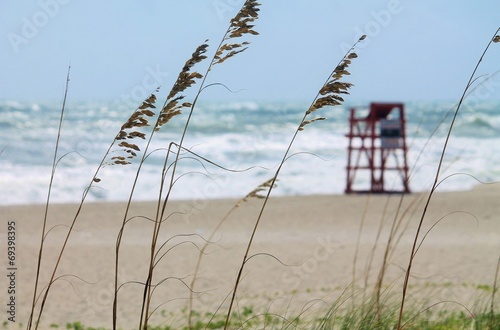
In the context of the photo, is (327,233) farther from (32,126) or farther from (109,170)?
(32,126)

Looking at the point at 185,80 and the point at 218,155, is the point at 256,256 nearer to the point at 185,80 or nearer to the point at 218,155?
the point at 185,80

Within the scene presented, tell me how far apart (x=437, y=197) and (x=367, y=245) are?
240 inches

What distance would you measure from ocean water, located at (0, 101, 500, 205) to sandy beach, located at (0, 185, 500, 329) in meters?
1.10

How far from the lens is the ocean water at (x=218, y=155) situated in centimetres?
1817

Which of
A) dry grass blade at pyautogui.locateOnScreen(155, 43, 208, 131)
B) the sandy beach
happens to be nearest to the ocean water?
the sandy beach

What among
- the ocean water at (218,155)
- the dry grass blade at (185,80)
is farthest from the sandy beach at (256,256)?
the dry grass blade at (185,80)

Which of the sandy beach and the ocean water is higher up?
the ocean water

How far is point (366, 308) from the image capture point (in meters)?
3.50

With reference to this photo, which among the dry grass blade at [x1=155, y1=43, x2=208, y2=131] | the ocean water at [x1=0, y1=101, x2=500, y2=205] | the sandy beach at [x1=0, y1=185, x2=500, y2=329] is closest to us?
the dry grass blade at [x1=155, y1=43, x2=208, y2=131]

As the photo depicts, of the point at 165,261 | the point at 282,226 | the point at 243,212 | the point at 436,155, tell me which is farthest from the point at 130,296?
the point at 436,155

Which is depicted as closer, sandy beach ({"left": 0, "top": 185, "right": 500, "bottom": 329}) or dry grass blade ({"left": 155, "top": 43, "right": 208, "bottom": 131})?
dry grass blade ({"left": 155, "top": 43, "right": 208, "bottom": 131})

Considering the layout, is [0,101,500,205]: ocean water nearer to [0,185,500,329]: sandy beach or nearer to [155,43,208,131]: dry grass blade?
[0,185,500,329]: sandy beach

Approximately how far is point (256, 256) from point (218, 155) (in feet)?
55.4

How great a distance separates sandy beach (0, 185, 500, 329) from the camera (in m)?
7.07
